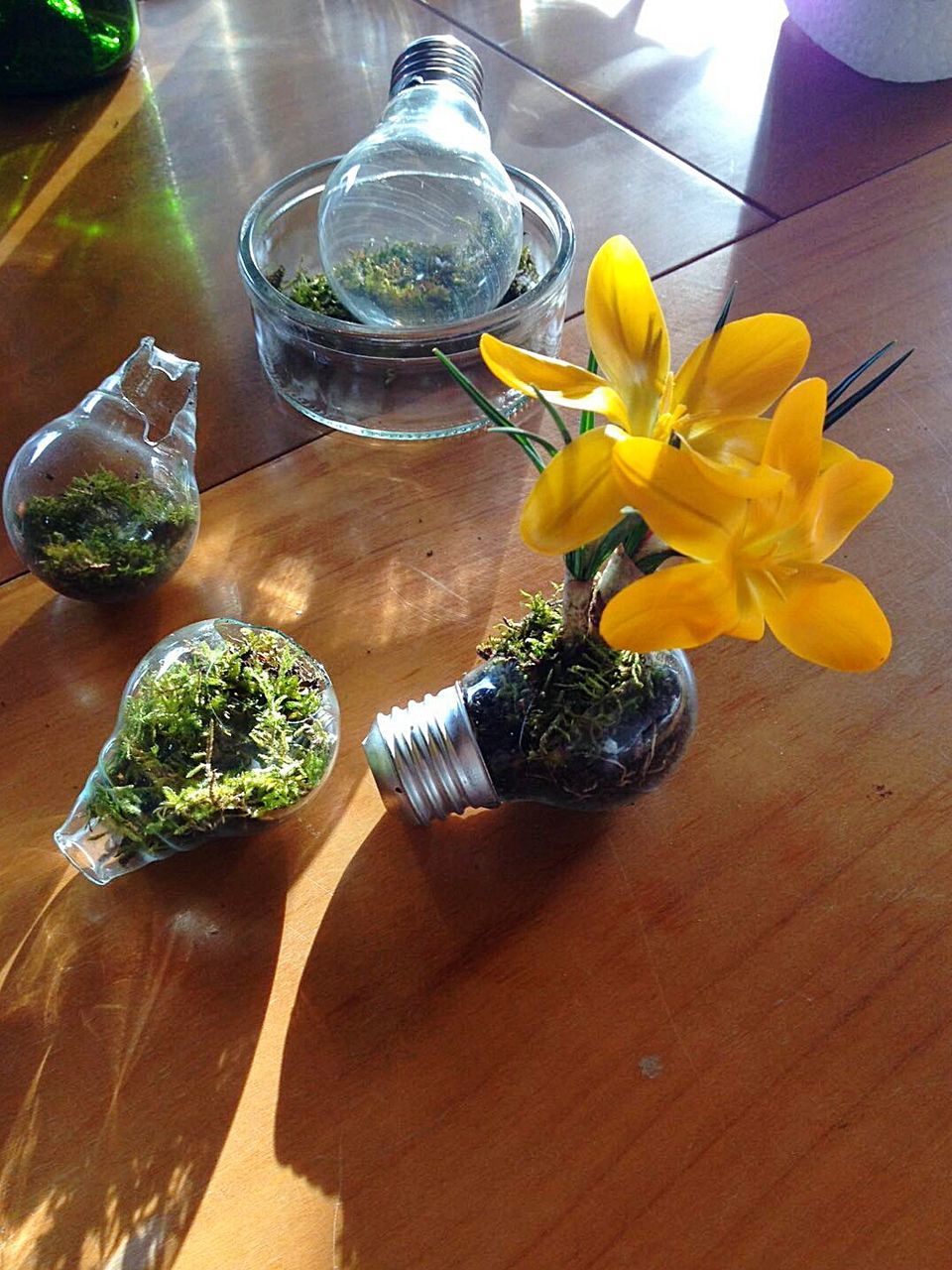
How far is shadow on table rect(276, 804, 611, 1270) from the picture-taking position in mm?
339

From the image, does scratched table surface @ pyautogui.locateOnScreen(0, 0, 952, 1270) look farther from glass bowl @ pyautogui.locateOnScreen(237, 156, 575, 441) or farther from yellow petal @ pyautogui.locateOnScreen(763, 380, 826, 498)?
yellow petal @ pyautogui.locateOnScreen(763, 380, 826, 498)

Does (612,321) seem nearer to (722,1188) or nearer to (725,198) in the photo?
(722,1188)

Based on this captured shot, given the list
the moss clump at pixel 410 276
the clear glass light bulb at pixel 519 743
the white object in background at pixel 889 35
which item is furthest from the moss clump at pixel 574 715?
the white object in background at pixel 889 35

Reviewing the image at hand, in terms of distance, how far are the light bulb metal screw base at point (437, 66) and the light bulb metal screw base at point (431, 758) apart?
0.40m

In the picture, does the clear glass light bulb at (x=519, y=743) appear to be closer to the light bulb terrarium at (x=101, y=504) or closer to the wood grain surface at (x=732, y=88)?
the light bulb terrarium at (x=101, y=504)

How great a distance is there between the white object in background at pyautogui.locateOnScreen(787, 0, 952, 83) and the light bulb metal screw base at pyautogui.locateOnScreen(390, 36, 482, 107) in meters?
0.32

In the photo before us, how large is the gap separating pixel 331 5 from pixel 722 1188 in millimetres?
909

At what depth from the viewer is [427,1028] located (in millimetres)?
371

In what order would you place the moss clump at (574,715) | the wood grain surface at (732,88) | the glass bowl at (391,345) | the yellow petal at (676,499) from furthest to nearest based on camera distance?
1. the wood grain surface at (732,88)
2. the glass bowl at (391,345)
3. the moss clump at (574,715)
4. the yellow petal at (676,499)

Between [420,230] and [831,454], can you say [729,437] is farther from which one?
[420,230]

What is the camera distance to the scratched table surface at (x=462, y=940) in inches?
13.3

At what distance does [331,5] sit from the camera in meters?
0.90

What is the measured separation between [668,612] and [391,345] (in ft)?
1.01

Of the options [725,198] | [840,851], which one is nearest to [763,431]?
[840,851]
